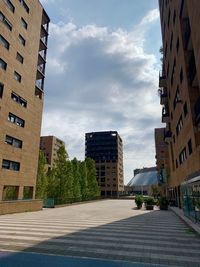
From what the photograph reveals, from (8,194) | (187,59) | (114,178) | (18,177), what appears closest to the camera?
(187,59)

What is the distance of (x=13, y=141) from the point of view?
27.3m

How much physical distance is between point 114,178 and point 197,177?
11632cm

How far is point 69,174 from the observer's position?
1492 inches

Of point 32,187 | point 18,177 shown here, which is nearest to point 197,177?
point 18,177

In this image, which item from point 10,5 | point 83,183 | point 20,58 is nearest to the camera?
point 10,5

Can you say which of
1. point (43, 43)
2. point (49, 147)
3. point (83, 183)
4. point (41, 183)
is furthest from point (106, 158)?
point (43, 43)

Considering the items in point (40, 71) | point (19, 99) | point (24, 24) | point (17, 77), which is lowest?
point (19, 99)

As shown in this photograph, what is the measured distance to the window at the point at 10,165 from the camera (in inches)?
1000

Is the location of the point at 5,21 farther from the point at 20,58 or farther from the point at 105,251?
the point at 105,251

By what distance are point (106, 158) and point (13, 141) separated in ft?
351

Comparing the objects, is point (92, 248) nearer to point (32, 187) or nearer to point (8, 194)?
point (32, 187)

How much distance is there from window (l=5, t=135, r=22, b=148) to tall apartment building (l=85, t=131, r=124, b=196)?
102 m

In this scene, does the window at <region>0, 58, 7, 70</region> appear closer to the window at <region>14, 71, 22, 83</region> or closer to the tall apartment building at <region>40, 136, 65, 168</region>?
the window at <region>14, 71, 22, 83</region>

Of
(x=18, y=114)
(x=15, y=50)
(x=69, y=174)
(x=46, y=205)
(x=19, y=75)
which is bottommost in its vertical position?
(x=46, y=205)
